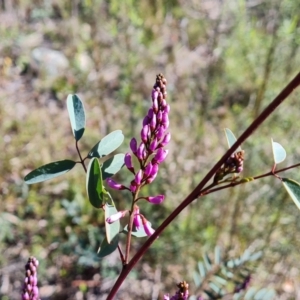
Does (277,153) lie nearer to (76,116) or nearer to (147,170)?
(147,170)

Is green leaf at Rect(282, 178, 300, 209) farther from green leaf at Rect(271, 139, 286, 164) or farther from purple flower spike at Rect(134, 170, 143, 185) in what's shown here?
purple flower spike at Rect(134, 170, 143, 185)

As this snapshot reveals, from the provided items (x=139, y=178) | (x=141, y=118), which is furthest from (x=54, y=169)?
(x=141, y=118)

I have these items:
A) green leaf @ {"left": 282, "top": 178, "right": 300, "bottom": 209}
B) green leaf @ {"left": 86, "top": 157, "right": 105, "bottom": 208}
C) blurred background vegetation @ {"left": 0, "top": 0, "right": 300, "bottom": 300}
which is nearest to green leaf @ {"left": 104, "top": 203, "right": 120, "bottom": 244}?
green leaf @ {"left": 86, "top": 157, "right": 105, "bottom": 208}

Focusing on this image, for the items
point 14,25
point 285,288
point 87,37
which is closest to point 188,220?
point 285,288

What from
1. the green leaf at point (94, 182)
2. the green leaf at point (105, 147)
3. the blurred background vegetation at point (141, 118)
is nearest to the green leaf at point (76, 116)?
the green leaf at point (105, 147)

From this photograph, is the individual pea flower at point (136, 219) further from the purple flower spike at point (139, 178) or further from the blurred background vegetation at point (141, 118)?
the blurred background vegetation at point (141, 118)

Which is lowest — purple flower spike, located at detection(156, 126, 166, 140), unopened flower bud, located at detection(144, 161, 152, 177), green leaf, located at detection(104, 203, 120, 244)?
green leaf, located at detection(104, 203, 120, 244)
